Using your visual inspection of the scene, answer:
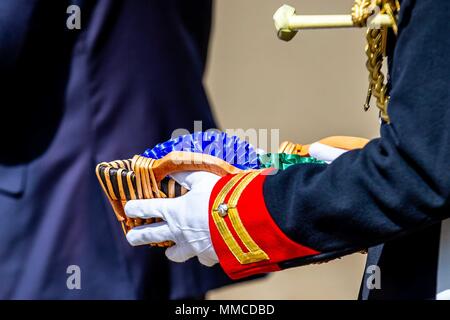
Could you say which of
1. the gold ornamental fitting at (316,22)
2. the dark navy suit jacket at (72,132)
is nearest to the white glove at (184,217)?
the gold ornamental fitting at (316,22)

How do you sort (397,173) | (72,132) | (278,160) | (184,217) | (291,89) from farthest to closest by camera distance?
(291,89) → (72,132) → (278,160) → (184,217) → (397,173)

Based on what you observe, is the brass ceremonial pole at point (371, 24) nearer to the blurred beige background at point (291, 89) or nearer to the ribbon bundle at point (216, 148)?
the ribbon bundle at point (216, 148)

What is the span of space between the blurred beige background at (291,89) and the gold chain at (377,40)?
1130 mm

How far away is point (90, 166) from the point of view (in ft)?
4.36

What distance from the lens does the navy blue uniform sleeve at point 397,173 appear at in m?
0.70

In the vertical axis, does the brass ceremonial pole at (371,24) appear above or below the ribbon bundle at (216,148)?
above

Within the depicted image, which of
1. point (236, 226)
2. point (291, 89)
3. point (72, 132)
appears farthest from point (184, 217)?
point (291, 89)

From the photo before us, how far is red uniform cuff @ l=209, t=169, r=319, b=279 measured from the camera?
793 millimetres

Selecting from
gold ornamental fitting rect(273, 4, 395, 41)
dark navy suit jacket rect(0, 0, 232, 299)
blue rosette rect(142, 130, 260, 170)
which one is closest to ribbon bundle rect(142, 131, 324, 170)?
blue rosette rect(142, 130, 260, 170)

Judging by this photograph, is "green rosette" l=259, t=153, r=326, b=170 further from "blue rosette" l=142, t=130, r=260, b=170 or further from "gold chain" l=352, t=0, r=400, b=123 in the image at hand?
"gold chain" l=352, t=0, r=400, b=123

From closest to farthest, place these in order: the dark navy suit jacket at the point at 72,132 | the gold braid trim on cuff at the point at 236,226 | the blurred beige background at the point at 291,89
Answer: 1. the gold braid trim on cuff at the point at 236,226
2. the dark navy suit jacket at the point at 72,132
3. the blurred beige background at the point at 291,89

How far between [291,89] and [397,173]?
137 centimetres

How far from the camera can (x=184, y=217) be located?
82 centimetres

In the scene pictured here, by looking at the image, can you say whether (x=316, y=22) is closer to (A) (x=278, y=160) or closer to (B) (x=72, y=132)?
(A) (x=278, y=160)
